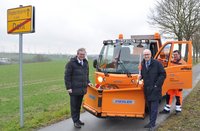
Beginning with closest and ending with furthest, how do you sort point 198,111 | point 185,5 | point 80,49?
1. point 80,49
2. point 198,111
3. point 185,5

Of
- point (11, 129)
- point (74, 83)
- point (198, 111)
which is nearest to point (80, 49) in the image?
point (74, 83)

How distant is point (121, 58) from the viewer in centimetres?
873

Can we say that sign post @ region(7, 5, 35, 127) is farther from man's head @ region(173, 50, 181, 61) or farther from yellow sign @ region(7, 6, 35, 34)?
man's head @ region(173, 50, 181, 61)

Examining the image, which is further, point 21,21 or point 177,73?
point 177,73

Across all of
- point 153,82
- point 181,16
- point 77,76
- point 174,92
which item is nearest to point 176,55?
point 174,92

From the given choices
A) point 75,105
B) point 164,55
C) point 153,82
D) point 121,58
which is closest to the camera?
point 153,82

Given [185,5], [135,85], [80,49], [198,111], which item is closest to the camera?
[80,49]

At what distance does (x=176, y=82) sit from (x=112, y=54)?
2033 mm

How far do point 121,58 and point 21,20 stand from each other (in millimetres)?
3148

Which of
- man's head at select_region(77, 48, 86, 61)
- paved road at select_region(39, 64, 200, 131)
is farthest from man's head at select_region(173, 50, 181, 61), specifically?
man's head at select_region(77, 48, 86, 61)

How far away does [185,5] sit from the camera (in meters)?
30.9

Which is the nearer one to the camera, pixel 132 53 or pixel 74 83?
pixel 74 83

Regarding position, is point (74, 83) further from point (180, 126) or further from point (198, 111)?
point (198, 111)

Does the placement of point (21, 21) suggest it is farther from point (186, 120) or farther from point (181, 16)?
point (181, 16)
